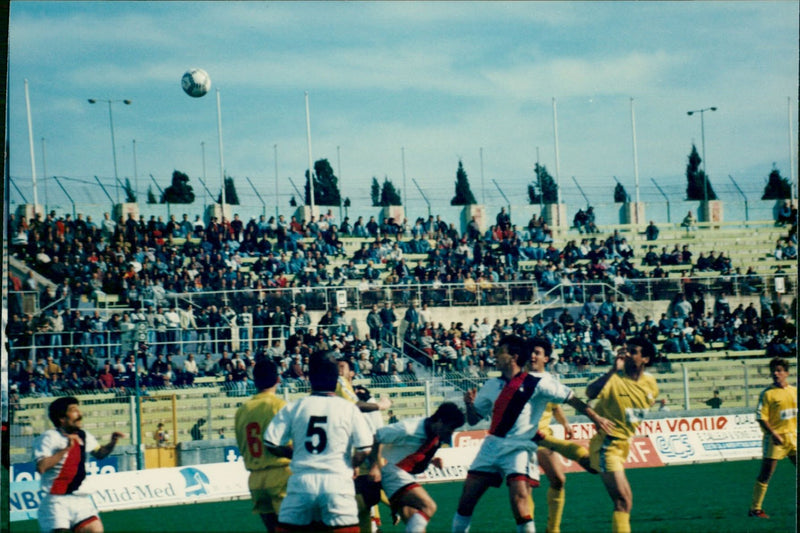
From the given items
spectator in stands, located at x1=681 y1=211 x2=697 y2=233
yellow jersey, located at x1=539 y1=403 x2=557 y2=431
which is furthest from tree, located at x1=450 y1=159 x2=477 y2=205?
yellow jersey, located at x1=539 y1=403 x2=557 y2=431

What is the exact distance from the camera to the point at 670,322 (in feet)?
84.3

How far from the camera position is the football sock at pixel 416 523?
7.89 metres

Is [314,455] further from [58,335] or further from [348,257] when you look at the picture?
[348,257]

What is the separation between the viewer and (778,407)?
11531 mm

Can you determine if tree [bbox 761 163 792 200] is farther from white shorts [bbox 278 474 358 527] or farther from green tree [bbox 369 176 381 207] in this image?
white shorts [bbox 278 474 358 527]

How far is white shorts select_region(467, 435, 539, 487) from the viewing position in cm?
866

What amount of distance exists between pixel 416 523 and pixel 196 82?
848 inches

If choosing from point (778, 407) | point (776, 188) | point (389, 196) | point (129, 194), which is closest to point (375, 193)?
point (389, 196)

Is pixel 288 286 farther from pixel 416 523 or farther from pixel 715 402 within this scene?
pixel 416 523

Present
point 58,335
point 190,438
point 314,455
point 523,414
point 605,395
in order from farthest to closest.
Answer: point 58,335 < point 190,438 < point 605,395 < point 523,414 < point 314,455

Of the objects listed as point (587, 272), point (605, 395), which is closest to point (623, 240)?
point (587, 272)

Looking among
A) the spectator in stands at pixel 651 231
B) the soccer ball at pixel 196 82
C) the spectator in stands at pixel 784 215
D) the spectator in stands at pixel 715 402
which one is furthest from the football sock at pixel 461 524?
the spectator in stands at pixel 784 215

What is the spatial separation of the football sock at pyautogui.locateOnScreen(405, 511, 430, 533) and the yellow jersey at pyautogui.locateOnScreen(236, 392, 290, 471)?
1.16 metres

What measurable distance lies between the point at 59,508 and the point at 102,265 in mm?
17081
